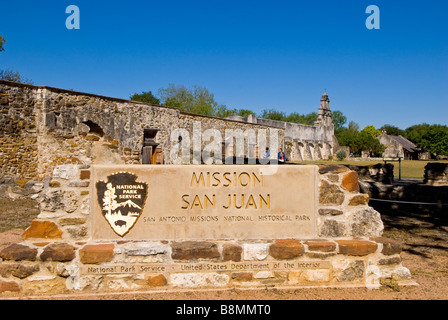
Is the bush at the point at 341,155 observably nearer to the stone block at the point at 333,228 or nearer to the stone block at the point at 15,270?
the stone block at the point at 333,228

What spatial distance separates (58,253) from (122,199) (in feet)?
2.86

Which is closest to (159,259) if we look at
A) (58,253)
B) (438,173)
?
(58,253)

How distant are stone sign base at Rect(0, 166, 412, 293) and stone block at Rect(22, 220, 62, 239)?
0.03ft

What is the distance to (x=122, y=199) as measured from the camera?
13.9ft

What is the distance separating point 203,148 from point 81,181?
13944mm

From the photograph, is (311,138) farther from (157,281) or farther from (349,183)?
(157,281)

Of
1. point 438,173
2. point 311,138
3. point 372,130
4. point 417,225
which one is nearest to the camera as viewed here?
point 417,225

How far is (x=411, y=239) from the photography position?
6699 millimetres

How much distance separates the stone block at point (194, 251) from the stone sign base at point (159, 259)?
0.04 feet

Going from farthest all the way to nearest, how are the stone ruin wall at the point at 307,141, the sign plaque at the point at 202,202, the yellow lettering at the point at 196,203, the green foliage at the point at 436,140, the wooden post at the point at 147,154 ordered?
the green foliage at the point at 436,140, the stone ruin wall at the point at 307,141, the wooden post at the point at 147,154, the yellow lettering at the point at 196,203, the sign plaque at the point at 202,202

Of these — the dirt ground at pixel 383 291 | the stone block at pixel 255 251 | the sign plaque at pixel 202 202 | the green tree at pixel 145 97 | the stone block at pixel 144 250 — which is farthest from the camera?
the green tree at pixel 145 97

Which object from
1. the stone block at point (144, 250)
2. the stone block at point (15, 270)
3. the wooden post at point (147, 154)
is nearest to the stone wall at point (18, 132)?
the wooden post at point (147, 154)

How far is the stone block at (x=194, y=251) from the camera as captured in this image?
402 centimetres

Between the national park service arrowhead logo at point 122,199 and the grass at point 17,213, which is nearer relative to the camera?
the national park service arrowhead logo at point 122,199
